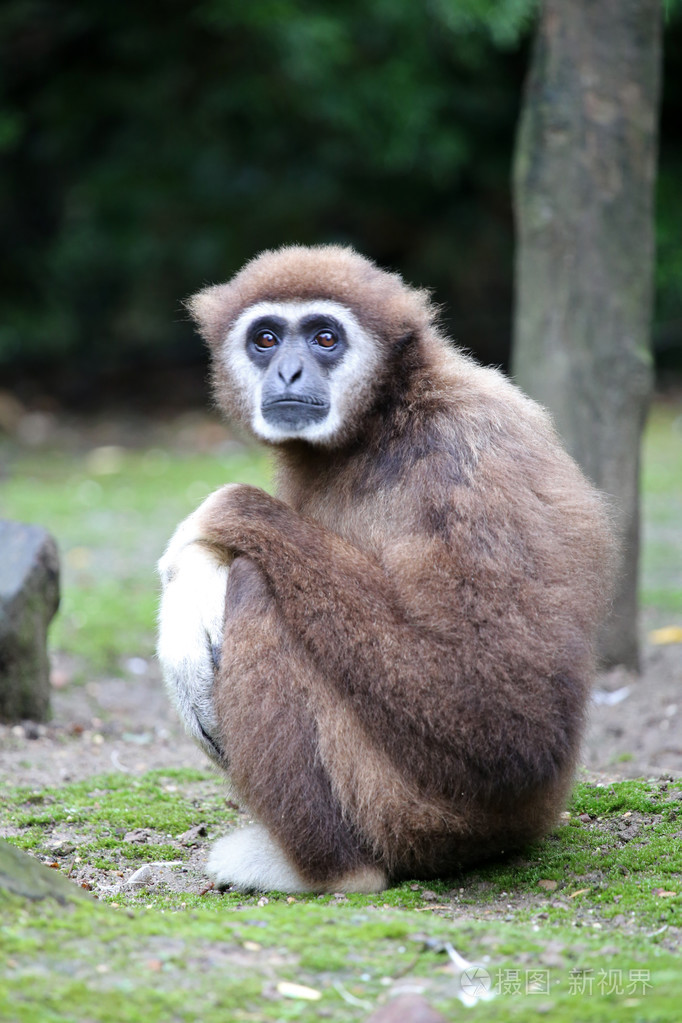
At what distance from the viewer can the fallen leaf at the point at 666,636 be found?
380 inches

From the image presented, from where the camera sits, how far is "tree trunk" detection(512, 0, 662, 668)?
8086 millimetres

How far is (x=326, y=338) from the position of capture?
5688mm

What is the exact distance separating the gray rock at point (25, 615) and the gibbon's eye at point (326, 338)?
9.57 ft

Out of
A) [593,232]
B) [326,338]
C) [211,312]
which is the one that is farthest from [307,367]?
[593,232]

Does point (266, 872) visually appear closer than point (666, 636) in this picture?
Yes

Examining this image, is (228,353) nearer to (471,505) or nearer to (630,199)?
(471,505)

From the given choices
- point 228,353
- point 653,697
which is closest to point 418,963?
point 228,353

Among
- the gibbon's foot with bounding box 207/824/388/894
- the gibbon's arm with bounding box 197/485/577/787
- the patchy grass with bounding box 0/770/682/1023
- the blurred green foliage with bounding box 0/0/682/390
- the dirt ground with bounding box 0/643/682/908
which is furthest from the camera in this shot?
the blurred green foliage with bounding box 0/0/682/390

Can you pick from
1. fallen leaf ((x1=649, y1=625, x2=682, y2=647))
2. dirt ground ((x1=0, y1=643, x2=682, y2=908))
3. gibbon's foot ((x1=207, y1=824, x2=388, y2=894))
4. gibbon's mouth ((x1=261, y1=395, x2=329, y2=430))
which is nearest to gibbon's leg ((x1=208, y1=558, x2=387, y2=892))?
gibbon's foot ((x1=207, y1=824, x2=388, y2=894))

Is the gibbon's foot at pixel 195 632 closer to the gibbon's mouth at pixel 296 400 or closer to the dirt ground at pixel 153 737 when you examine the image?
the gibbon's mouth at pixel 296 400

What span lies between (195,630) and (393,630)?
0.97 metres

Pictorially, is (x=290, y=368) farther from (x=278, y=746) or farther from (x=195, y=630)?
(x=278, y=746)

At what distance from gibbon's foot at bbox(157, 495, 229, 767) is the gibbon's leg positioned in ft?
0.50

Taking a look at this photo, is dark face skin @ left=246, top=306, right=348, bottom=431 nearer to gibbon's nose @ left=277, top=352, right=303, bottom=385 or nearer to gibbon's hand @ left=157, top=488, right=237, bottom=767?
gibbon's nose @ left=277, top=352, right=303, bottom=385
